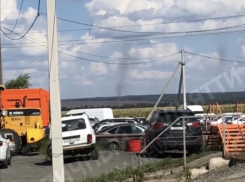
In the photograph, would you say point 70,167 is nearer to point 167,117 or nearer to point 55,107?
point 167,117

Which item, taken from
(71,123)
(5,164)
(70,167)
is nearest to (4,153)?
(5,164)

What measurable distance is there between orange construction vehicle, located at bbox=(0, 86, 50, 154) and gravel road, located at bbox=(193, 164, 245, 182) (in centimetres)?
1466

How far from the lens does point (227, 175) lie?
45.3 feet

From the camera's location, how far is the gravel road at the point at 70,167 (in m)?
19.5

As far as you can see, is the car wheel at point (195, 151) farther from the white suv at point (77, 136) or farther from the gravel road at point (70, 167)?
the white suv at point (77, 136)

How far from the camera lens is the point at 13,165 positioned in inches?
947

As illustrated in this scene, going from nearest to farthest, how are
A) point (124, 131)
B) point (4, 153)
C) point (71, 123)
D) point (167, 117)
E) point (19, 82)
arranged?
1. point (4, 153)
2. point (167, 117)
3. point (71, 123)
4. point (124, 131)
5. point (19, 82)

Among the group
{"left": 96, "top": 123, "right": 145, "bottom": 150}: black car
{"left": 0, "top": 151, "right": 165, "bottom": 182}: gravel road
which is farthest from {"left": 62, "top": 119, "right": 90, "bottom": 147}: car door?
Answer: {"left": 96, "top": 123, "right": 145, "bottom": 150}: black car

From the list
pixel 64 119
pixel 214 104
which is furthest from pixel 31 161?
pixel 214 104

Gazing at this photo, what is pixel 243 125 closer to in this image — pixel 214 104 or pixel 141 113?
pixel 214 104

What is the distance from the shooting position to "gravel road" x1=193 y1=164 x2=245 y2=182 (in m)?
12.9

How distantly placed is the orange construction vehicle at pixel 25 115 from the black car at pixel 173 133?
831 centimetres

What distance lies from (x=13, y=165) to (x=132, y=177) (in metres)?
9.24

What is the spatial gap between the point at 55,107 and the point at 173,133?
8.66 m
